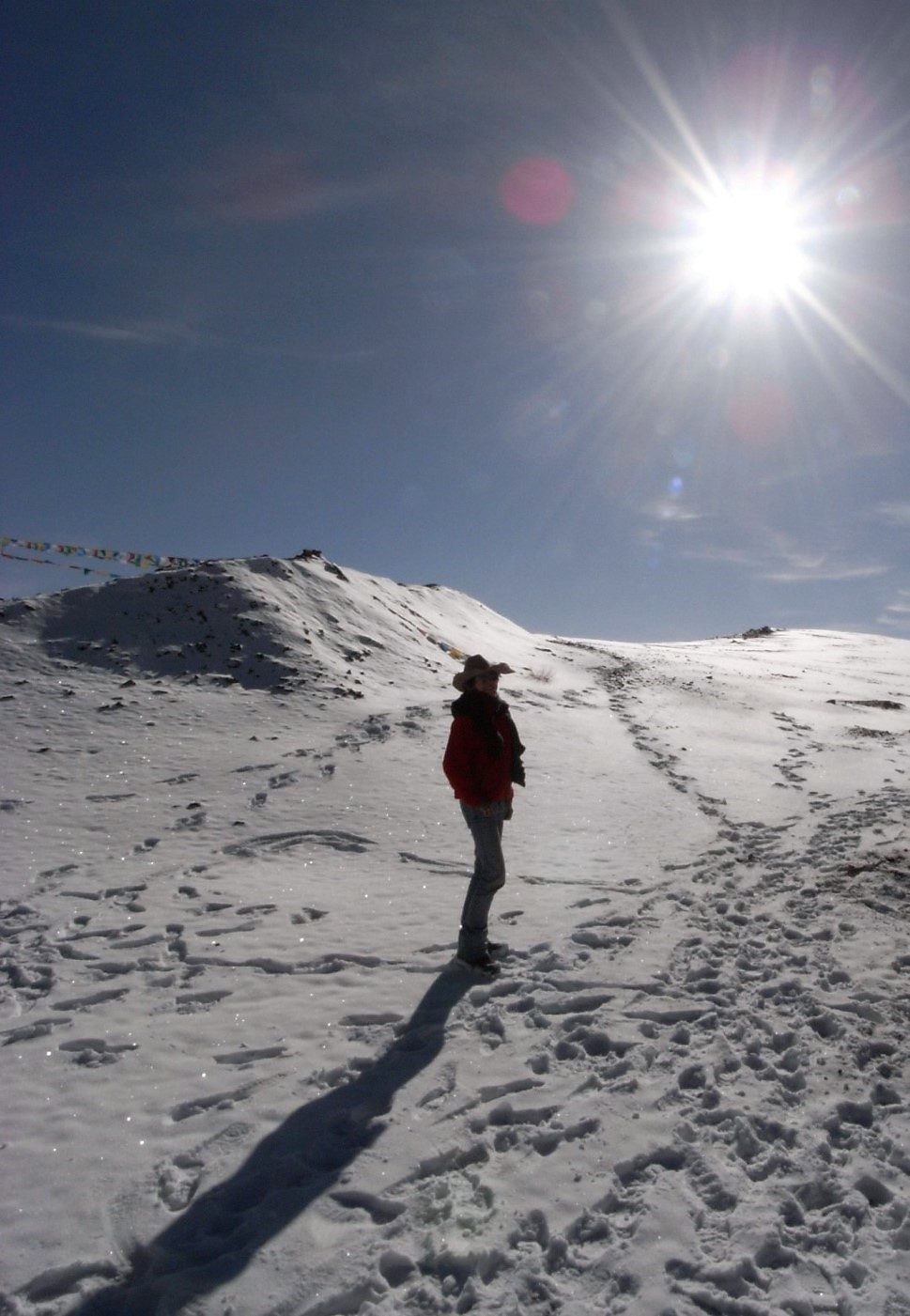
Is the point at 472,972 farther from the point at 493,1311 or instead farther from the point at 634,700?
the point at 634,700

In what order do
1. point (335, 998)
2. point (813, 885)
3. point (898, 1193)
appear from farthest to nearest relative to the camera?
point (813, 885), point (335, 998), point (898, 1193)

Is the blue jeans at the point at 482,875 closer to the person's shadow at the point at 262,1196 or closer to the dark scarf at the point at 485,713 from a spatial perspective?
the dark scarf at the point at 485,713

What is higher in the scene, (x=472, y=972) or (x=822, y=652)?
(x=822, y=652)

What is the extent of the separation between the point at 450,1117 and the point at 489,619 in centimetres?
3643

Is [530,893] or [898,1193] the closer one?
[898,1193]

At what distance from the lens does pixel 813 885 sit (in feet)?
27.8

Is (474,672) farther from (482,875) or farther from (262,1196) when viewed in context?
(262,1196)

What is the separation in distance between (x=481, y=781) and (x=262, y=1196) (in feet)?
10.7

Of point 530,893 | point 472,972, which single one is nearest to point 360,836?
point 530,893

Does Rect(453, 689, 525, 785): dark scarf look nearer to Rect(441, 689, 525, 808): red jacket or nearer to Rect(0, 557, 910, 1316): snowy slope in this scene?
Rect(441, 689, 525, 808): red jacket

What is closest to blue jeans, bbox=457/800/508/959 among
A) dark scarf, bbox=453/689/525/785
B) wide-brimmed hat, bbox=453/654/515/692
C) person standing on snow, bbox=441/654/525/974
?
person standing on snow, bbox=441/654/525/974

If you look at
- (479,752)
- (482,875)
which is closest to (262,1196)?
(482,875)

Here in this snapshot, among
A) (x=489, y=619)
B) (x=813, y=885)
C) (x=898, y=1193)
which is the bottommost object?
(x=898, y=1193)

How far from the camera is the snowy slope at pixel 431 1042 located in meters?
A: 3.56
